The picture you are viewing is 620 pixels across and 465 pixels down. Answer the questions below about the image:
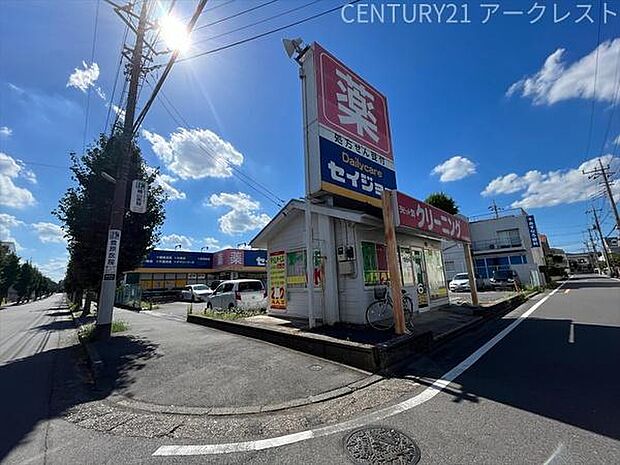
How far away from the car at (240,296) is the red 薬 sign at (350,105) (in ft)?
28.6

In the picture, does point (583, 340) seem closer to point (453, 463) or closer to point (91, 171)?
point (453, 463)

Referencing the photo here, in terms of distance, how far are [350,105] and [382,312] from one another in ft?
20.1

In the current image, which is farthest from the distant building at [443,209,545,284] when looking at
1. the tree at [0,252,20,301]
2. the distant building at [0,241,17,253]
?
the tree at [0,252,20,301]

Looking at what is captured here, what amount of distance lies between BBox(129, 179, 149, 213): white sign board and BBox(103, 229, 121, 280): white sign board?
2.64 ft

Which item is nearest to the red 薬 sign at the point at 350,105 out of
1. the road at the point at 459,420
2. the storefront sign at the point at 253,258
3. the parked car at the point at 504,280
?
the road at the point at 459,420

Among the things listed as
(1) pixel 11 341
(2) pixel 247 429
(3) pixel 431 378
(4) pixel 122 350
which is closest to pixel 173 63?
(4) pixel 122 350

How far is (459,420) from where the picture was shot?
3.04 meters

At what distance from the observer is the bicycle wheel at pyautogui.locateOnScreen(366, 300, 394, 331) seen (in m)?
6.92

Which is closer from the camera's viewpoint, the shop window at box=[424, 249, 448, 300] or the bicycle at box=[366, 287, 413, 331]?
the bicycle at box=[366, 287, 413, 331]

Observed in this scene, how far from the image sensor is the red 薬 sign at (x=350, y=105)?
7.59 meters

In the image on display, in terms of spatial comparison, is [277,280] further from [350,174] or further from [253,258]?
[253,258]

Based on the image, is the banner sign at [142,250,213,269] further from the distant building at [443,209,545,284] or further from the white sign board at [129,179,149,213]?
the distant building at [443,209,545,284]

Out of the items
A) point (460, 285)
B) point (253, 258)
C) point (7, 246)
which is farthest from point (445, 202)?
point (7, 246)

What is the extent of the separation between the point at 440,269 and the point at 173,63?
1190 cm
